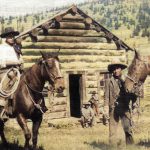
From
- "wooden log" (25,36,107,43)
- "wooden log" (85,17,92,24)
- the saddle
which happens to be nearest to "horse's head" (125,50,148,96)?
the saddle

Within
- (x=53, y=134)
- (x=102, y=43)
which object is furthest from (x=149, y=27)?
(x=53, y=134)

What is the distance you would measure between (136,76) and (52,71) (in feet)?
6.53

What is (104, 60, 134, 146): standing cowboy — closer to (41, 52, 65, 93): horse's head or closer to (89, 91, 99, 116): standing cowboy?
(41, 52, 65, 93): horse's head

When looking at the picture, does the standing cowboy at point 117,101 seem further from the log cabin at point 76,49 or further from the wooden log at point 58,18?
the wooden log at point 58,18

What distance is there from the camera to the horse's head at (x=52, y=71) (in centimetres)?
952

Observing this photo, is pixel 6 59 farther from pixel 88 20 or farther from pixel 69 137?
pixel 88 20

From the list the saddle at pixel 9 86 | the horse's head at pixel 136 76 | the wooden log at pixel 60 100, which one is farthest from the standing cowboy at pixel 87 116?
the horse's head at pixel 136 76

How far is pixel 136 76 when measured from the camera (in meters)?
9.99

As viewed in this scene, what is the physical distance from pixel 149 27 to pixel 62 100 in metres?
71.5

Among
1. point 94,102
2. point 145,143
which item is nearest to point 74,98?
point 94,102

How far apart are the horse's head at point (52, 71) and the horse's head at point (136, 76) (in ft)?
5.28

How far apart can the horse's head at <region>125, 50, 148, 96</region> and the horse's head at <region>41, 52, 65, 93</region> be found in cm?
161

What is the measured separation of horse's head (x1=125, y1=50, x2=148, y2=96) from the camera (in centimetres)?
994

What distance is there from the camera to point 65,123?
1808cm
